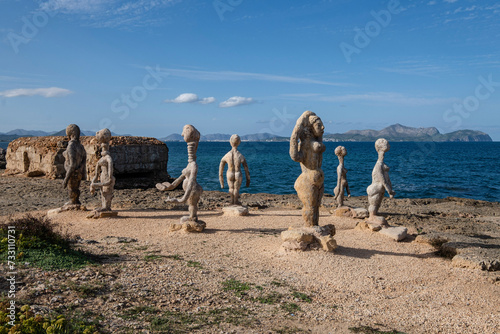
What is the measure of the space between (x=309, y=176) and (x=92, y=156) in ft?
49.8

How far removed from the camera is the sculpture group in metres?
8.92

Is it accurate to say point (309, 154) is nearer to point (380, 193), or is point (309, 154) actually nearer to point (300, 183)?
point (300, 183)

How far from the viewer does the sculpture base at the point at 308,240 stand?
8.89 metres

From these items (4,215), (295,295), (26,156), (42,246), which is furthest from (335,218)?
(26,156)

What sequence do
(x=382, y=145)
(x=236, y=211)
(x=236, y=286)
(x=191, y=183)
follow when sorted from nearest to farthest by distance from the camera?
(x=236, y=286) < (x=191, y=183) < (x=382, y=145) < (x=236, y=211)

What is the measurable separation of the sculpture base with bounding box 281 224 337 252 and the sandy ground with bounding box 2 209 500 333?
0.19 meters

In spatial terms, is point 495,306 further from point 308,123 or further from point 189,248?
point 189,248

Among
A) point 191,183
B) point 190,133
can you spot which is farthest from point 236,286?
point 190,133

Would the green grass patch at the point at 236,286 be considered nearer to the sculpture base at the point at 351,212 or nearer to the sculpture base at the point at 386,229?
the sculpture base at the point at 386,229

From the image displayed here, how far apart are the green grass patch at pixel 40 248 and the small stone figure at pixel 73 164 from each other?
4.85 m

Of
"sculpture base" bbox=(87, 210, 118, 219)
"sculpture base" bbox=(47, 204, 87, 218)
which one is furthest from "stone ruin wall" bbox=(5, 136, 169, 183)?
"sculpture base" bbox=(87, 210, 118, 219)

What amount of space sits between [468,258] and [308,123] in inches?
194

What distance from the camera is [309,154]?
898 centimetres

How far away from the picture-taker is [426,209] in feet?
58.7
